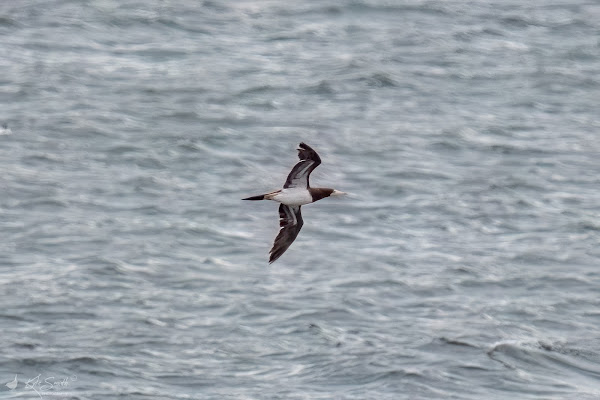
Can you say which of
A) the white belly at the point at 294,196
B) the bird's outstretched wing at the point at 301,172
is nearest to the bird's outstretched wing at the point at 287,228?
→ the white belly at the point at 294,196

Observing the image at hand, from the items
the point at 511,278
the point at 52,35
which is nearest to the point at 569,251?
the point at 511,278

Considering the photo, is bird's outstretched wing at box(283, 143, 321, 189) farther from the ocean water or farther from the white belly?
the ocean water

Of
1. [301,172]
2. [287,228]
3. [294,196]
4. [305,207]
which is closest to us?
[301,172]

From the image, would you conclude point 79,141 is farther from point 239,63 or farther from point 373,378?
point 373,378

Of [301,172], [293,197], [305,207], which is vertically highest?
[301,172]

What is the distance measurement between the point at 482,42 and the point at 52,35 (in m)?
17.2

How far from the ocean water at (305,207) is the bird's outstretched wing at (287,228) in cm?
606

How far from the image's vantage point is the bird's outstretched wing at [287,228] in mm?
23109

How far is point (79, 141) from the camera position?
44.9m

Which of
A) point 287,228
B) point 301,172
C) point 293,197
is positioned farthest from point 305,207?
point 301,172

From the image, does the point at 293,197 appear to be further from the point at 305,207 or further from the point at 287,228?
the point at 305,207

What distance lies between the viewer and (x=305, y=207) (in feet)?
128

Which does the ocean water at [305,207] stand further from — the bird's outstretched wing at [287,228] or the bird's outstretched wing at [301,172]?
the bird's outstretched wing at [301,172]

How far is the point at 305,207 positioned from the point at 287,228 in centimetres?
1529
